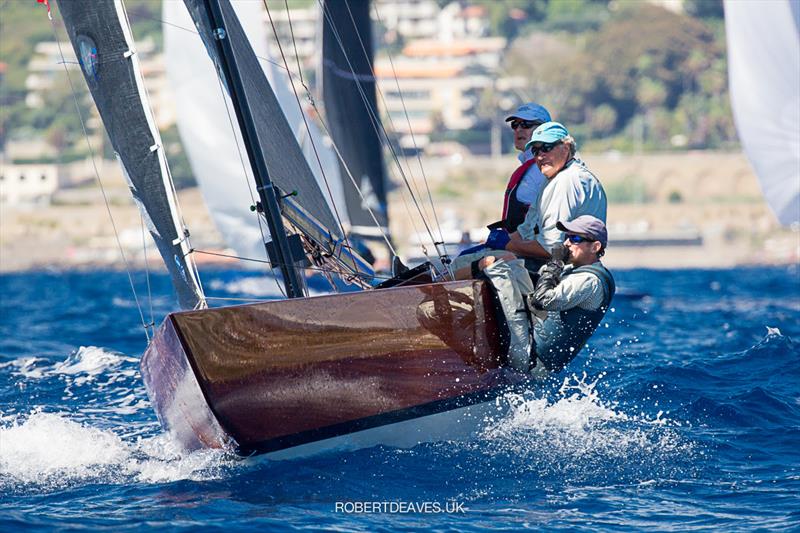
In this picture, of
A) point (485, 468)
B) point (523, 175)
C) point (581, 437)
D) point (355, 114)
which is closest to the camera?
point (485, 468)

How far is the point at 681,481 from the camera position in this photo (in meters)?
4.88

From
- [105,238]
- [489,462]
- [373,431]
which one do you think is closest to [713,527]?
[489,462]

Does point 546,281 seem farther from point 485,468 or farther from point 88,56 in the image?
point 88,56

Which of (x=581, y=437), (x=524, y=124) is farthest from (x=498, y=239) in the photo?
(x=581, y=437)

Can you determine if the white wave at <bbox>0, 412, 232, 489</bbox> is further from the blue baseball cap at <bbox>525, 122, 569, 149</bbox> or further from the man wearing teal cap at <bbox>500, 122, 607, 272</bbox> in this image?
the blue baseball cap at <bbox>525, 122, 569, 149</bbox>

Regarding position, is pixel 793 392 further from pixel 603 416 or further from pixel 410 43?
pixel 410 43

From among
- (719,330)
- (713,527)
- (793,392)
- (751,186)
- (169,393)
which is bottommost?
(751,186)

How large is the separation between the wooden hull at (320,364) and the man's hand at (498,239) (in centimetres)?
47

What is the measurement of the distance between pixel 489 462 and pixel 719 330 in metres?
6.70

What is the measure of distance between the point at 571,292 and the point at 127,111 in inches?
80.9

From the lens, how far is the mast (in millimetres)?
5266

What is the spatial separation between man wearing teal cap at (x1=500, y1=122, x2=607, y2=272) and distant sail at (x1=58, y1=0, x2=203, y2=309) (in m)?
1.46

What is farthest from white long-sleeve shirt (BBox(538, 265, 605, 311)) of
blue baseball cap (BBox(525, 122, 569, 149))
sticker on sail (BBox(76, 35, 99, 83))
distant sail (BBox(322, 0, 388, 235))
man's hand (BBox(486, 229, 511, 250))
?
distant sail (BBox(322, 0, 388, 235))

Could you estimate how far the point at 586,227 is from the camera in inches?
201
